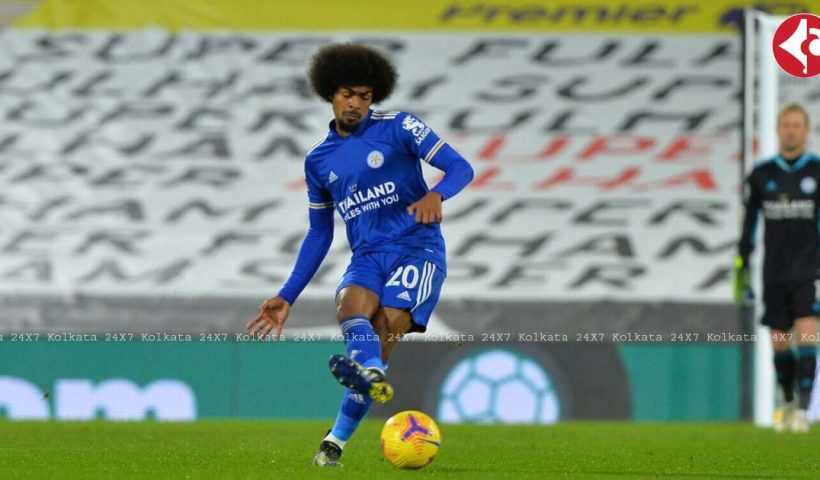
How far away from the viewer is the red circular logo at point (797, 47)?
40.4ft

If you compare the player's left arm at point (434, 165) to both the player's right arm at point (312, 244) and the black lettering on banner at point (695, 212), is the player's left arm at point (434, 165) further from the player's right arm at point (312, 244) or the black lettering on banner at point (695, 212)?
the black lettering on banner at point (695, 212)

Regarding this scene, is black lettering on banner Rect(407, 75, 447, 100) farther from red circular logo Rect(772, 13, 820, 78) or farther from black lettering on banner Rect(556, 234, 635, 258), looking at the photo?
red circular logo Rect(772, 13, 820, 78)

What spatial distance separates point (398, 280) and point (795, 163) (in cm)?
511

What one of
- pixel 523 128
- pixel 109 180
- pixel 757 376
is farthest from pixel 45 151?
pixel 757 376

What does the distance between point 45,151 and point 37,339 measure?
3525 millimetres

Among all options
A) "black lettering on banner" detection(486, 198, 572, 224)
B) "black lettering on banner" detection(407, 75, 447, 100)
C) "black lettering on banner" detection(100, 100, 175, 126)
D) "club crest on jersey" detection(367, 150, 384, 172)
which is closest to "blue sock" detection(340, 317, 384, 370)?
"club crest on jersey" detection(367, 150, 384, 172)

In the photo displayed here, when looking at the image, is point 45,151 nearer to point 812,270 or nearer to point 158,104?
point 158,104

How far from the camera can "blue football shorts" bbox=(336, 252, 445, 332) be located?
20.5 ft

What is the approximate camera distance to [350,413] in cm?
630

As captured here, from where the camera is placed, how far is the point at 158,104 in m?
16.3

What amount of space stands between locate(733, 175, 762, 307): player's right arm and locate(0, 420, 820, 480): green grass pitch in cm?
103

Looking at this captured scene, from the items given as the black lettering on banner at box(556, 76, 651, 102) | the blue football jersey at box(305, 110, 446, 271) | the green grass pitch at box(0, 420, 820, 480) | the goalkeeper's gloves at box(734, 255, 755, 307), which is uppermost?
the black lettering on banner at box(556, 76, 651, 102)

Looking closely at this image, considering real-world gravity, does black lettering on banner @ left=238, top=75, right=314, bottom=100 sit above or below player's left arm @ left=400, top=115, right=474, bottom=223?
above

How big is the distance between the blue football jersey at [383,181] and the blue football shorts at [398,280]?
0.16 ft
